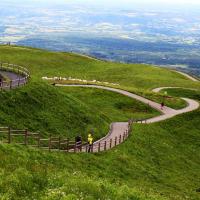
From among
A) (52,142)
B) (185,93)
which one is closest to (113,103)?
(185,93)

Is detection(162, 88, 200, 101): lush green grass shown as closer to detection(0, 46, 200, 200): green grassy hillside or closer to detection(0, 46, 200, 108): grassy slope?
detection(0, 46, 200, 200): green grassy hillside

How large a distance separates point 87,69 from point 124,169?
3564 inches

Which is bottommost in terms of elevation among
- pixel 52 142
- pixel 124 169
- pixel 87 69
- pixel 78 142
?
pixel 124 169

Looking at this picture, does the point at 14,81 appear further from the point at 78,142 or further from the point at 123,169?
the point at 123,169

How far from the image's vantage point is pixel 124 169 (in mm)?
47625

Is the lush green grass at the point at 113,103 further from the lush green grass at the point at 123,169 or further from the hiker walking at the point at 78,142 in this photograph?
the hiker walking at the point at 78,142

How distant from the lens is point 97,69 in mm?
137625

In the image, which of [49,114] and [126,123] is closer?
[49,114]

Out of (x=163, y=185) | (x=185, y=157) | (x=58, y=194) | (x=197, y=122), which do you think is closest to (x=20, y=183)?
(x=58, y=194)

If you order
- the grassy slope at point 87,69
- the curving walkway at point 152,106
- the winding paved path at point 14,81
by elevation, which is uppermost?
the winding paved path at point 14,81

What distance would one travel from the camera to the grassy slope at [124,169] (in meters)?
29.6

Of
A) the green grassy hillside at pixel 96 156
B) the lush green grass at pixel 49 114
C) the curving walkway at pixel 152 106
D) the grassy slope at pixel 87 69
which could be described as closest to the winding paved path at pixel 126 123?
the curving walkway at pixel 152 106

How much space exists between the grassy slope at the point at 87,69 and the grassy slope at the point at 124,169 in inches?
1646

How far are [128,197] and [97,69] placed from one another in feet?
353
